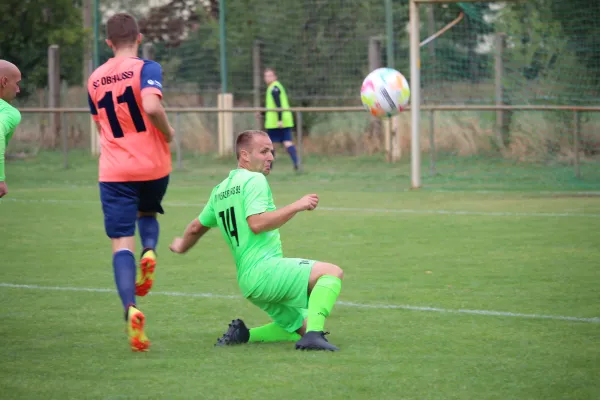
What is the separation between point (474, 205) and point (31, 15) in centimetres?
1429

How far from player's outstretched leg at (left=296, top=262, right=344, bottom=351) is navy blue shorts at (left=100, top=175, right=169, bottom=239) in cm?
121

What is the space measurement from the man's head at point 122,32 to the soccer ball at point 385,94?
750 centimetres

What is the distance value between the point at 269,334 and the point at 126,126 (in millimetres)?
1506

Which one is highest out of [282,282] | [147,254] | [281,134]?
[281,134]

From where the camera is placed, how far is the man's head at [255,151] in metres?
5.67

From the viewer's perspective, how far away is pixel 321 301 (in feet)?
18.0

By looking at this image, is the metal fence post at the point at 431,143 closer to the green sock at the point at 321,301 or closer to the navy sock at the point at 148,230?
the navy sock at the point at 148,230

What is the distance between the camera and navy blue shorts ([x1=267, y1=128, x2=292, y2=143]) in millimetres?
18844

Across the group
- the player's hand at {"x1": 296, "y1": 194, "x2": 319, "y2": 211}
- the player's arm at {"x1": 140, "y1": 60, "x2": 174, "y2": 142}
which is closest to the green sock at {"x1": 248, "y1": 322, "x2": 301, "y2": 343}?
the player's hand at {"x1": 296, "y1": 194, "x2": 319, "y2": 211}

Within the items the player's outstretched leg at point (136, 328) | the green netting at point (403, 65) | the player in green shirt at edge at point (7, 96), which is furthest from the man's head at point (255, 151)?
the green netting at point (403, 65)

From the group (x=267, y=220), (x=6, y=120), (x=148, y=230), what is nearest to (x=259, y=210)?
(x=267, y=220)

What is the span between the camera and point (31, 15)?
77.5ft

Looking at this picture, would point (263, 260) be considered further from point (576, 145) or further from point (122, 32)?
point (576, 145)

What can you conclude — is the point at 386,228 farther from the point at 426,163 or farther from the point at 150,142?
the point at 426,163
